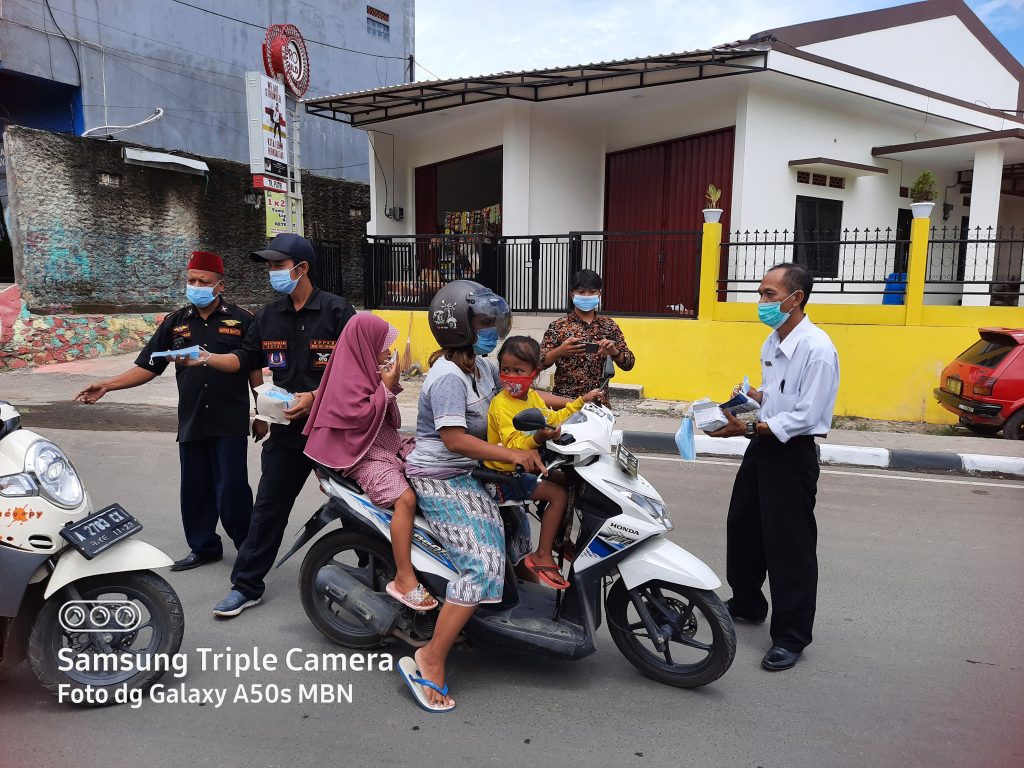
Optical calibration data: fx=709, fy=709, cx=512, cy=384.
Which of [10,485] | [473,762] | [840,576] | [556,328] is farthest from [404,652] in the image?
[840,576]

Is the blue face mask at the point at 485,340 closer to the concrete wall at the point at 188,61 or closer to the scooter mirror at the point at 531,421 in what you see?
the scooter mirror at the point at 531,421

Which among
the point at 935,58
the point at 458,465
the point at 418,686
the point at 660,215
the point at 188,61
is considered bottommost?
the point at 418,686

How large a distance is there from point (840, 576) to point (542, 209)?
9.58 metres

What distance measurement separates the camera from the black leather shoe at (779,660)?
3141mm

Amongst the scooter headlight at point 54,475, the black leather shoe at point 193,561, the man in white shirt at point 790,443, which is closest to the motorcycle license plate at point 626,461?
the man in white shirt at point 790,443

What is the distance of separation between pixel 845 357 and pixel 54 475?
9.15 m

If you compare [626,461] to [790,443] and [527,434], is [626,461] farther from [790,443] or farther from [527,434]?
[790,443]

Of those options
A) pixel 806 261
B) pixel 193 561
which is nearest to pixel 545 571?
pixel 193 561

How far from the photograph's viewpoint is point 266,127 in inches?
420

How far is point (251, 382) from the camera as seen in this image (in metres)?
4.05

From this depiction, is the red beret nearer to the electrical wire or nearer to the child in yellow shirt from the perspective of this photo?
the child in yellow shirt

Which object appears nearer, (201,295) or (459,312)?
(459,312)

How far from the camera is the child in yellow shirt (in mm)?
2834

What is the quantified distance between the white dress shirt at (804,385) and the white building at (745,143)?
24.6 ft
